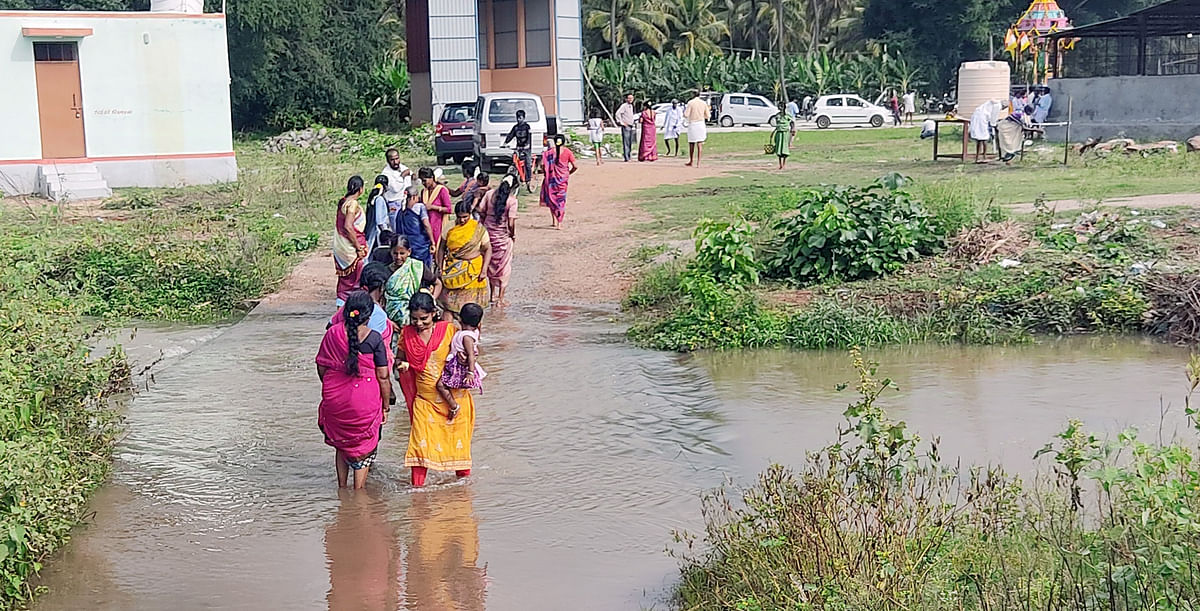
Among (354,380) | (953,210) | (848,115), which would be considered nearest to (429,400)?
(354,380)

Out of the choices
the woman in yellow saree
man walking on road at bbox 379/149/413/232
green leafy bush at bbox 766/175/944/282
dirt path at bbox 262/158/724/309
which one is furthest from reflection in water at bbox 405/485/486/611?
dirt path at bbox 262/158/724/309

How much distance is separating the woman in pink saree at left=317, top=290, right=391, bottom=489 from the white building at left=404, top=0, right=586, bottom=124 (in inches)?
1126

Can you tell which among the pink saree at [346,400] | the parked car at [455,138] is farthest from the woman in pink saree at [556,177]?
the pink saree at [346,400]

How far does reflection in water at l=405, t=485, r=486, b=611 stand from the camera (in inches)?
230

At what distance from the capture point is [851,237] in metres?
12.4

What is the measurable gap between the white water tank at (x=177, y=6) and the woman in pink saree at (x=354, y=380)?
64.1 feet

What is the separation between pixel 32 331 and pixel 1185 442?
691 centimetres

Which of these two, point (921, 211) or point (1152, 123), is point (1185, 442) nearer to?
point (921, 211)

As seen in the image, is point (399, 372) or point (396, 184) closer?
point (399, 372)

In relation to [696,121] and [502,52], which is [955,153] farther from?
[502,52]

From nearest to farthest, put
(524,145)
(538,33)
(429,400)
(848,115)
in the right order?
(429,400)
(524,145)
(538,33)
(848,115)

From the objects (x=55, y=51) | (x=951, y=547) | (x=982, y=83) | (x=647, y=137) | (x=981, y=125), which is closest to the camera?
(x=951, y=547)

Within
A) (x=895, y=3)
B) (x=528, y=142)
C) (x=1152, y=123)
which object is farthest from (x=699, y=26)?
(x=528, y=142)

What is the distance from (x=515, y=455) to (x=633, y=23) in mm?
51307
